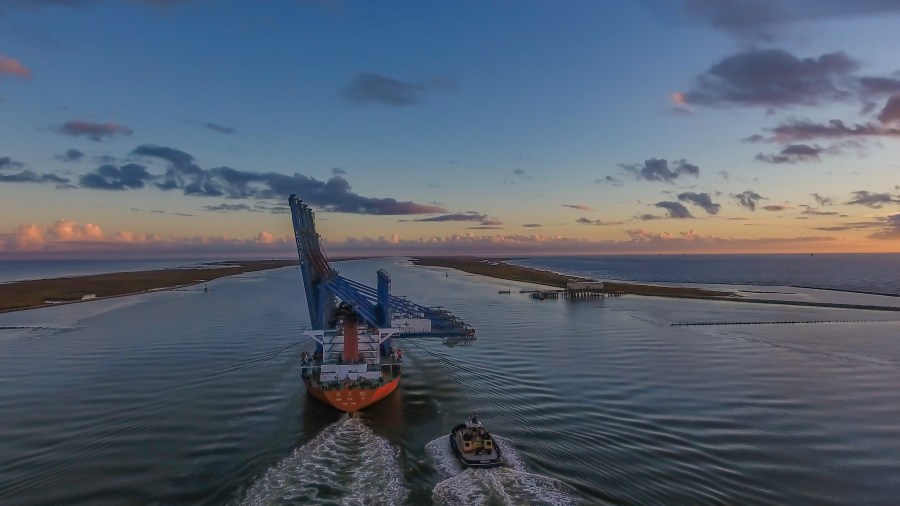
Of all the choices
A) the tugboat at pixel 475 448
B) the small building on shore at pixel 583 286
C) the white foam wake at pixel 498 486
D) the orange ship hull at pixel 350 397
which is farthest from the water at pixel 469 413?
the small building on shore at pixel 583 286

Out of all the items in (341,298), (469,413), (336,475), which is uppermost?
(341,298)

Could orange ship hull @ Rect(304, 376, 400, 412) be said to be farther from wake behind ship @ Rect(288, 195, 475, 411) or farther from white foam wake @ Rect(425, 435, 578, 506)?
white foam wake @ Rect(425, 435, 578, 506)

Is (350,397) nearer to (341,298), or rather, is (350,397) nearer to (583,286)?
(341,298)

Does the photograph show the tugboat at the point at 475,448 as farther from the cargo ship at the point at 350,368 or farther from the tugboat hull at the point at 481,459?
the cargo ship at the point at 350,368

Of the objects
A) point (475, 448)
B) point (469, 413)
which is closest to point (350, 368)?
point (469, 413)

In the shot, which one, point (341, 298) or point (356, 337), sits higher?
point (341, 298)

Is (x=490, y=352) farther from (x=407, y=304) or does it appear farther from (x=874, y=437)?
(x=874, y=437)

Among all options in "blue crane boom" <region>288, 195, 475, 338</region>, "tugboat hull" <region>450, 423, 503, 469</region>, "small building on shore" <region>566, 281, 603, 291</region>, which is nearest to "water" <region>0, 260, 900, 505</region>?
"tugboat hull" <region>450, 423, 503, 469</region>
